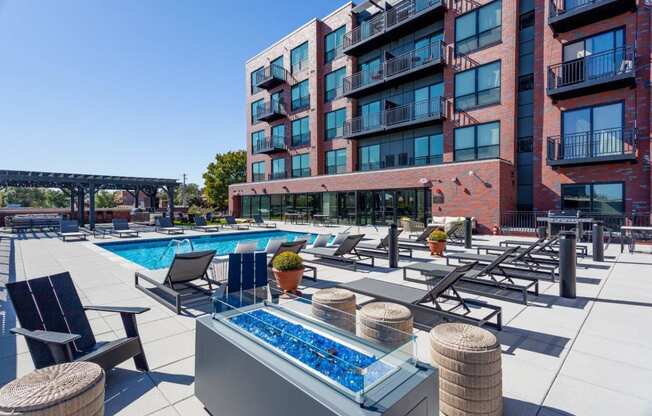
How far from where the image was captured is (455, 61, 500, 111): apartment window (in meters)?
16.9

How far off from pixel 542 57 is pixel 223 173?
3505 cm

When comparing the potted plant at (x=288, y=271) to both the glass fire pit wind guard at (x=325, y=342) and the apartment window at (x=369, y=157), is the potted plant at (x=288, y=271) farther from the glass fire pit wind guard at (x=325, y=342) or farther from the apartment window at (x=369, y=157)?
the apartment window at (x=369, y=157)

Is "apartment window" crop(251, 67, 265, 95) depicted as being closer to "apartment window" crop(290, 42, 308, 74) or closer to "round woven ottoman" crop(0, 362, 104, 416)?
"apartment window" crop(290, 42, 308, 74)

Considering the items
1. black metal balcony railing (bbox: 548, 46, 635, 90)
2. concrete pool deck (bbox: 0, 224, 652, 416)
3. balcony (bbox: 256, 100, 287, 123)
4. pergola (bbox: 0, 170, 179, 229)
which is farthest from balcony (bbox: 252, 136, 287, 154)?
concrete pool deck (bbox: 0, 224, 652, 416)

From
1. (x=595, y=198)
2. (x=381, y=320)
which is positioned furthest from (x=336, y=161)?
(x=381, y=320)

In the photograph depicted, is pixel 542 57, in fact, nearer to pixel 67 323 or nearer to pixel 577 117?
pixel 577 117

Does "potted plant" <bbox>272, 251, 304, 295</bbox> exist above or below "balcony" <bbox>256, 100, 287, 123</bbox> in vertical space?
below

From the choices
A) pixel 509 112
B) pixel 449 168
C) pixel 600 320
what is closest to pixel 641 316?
pixel 600 320

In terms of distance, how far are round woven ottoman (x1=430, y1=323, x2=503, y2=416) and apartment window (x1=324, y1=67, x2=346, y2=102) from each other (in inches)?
945

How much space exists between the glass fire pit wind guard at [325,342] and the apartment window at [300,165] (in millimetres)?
24094

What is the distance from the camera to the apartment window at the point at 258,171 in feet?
103

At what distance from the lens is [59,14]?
9.53 metres

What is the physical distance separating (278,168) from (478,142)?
59.1ft

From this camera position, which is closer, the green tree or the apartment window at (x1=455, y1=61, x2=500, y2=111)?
the apartment window at (x1=455, y1=61, x2=500, y2=111)
